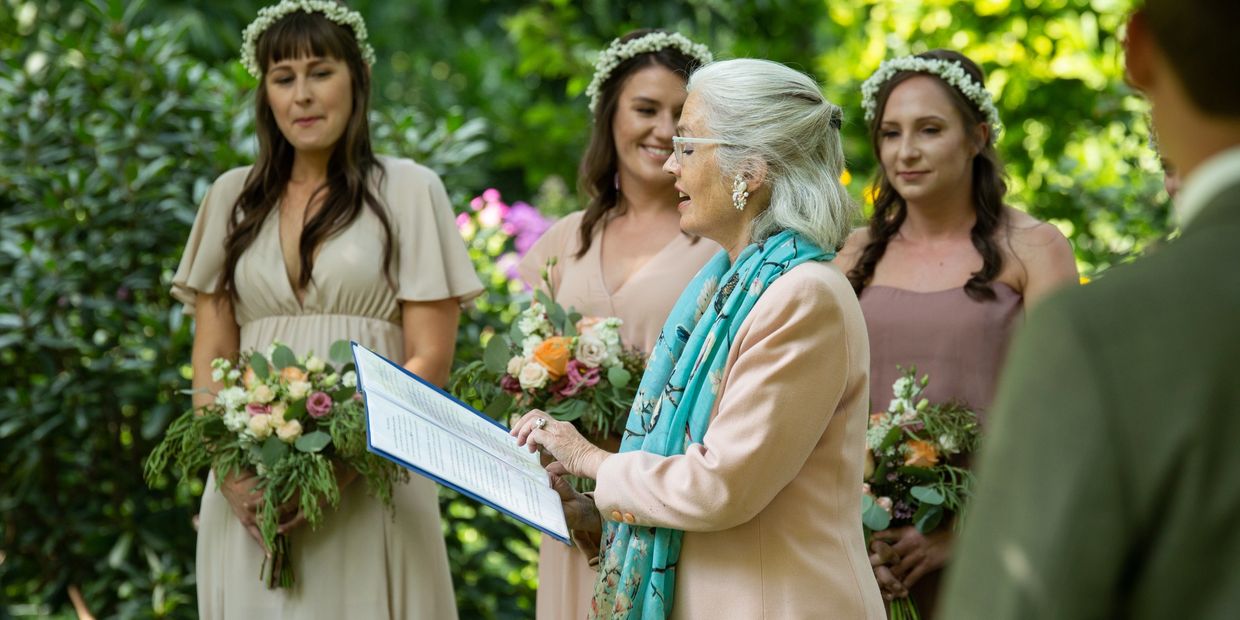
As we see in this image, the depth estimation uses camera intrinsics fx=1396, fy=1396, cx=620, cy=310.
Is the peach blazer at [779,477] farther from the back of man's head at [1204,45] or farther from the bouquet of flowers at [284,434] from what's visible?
the back of man's head at [1204,45]

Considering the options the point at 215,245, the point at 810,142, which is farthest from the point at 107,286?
the point at 810,142

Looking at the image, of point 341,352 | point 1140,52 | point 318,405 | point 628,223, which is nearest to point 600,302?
point 628,223

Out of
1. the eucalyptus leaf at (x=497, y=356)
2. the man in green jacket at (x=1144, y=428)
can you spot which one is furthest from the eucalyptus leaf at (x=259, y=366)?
the man in green jacket at (x=1144, y=428)

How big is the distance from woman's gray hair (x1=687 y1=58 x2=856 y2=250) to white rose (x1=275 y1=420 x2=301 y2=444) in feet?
4.98

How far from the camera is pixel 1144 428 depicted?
132 cm

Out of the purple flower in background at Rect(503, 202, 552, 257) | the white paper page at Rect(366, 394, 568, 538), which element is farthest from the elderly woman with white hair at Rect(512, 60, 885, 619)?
the purple flower in background at Rect(503, 202, 552, 257)

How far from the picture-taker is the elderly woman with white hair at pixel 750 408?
2.74 m

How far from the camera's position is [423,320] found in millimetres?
4355

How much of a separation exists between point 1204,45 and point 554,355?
2457 mm

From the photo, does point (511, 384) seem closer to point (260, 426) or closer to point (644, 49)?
point (260, 426)

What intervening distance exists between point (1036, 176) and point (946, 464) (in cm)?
461

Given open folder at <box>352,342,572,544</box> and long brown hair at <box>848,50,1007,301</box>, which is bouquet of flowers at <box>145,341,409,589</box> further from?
long brown hair at <box>848,50,1007,301</box>

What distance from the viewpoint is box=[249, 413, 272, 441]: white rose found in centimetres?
384

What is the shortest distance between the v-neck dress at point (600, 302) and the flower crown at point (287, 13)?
1028 millimetres
